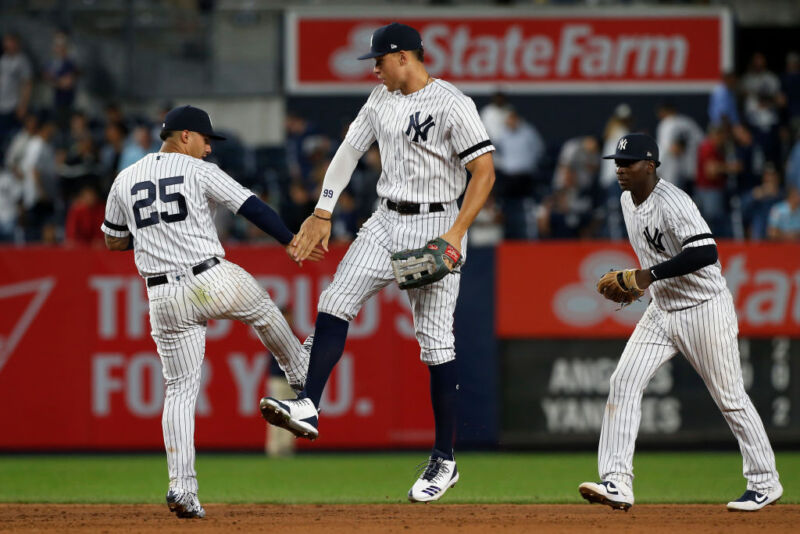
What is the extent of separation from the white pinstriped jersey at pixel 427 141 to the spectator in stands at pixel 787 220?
6.95m

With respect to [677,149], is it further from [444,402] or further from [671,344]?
[444,402]

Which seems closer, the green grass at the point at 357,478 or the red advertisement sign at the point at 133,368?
the green grass at the point at 357,478

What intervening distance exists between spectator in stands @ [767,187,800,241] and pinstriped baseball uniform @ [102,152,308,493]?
24.4 feet

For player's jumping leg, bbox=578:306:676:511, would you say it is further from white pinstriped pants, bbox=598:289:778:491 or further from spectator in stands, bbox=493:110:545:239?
spectator in stands, bbox=493:110:545:239

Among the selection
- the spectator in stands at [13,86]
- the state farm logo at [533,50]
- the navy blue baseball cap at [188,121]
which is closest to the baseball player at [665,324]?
the navy blue baseball cap at [188,121]

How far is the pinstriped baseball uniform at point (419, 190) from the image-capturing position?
691cm

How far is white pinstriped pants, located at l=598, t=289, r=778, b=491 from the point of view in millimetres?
7148

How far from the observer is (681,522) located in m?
7.06

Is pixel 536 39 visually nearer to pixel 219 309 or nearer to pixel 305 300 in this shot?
pixel 305 300

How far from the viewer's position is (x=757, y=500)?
7.36 meters

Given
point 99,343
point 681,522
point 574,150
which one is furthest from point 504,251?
point 681,522

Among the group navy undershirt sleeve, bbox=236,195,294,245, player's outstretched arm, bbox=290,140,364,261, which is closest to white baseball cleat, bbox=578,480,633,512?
player's outstretched arm, bbox=290,140,364,261

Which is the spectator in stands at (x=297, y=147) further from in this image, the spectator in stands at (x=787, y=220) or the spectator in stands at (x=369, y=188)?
the spectator in stands at (x=787, y=220)

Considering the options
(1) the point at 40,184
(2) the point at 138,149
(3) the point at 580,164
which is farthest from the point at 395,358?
(1) the point at 40,184
